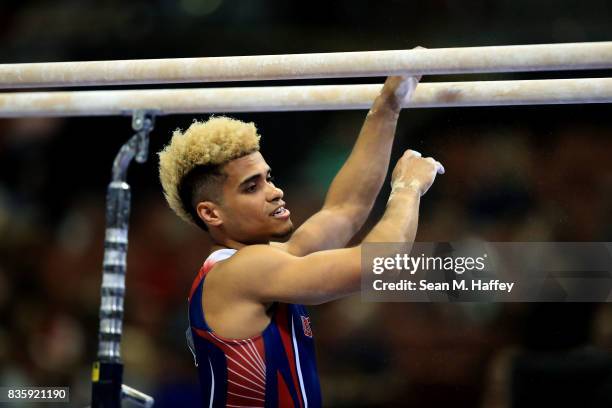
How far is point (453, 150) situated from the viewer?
18.0 feet

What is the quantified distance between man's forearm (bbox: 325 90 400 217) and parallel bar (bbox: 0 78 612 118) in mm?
138

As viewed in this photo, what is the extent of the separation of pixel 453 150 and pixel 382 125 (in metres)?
2.42

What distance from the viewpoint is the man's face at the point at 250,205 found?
2.93m

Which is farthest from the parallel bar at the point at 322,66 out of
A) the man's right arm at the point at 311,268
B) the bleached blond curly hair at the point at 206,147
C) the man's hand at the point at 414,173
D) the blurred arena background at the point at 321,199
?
the blurred arena background at the point at 321,199

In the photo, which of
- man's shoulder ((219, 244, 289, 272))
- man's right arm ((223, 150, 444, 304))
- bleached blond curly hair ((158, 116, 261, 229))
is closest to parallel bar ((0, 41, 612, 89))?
bleached blond curly hair ((158, 116, 261, 229))

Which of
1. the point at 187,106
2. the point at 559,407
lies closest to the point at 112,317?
the point at 187,106

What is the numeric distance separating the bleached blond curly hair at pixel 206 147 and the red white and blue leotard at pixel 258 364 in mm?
351

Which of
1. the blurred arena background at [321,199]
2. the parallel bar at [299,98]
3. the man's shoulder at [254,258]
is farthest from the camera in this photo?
the blurred arena background at [321,199]

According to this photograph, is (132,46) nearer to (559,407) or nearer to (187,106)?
(187,106)

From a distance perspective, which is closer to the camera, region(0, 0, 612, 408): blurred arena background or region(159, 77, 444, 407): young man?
region(159, 77, 444, 407): young man

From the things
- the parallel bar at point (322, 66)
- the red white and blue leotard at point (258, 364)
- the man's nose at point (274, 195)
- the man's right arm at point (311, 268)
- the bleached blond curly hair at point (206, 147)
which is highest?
the parallel bar at point (322, 66)

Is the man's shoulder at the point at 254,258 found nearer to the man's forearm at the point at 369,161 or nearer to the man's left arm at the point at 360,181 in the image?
the man's left arm at the point at 360,181

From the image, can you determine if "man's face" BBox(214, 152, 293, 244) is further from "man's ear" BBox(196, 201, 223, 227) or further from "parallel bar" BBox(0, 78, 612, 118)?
"parallel bar" BBox(0, 78, 612, 118)

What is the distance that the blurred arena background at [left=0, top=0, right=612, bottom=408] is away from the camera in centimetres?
512
